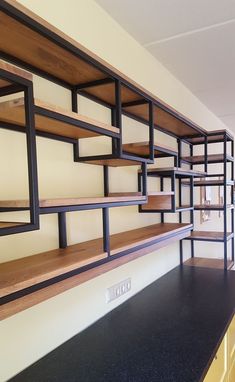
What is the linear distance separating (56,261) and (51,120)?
53cm

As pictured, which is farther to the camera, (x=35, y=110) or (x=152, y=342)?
(x=152, y=342)

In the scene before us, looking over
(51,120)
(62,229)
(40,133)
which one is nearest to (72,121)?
(51,120)

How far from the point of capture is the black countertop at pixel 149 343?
1.13m

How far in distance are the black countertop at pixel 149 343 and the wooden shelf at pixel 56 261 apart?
443 millimetres

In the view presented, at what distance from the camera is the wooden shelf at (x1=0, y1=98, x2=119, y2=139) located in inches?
34.3

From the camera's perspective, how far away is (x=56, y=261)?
1.08 m

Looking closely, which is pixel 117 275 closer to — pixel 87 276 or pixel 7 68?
pixel 87 276

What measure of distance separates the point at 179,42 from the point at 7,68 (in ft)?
5.24

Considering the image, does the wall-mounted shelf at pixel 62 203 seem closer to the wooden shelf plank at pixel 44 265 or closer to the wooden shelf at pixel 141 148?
the wooden shelf plank at pixel 44 265

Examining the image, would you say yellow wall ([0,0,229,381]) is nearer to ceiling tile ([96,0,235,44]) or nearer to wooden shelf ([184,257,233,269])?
ceiling tile ([96,0,235,44])

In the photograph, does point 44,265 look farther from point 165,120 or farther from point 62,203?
point 165,120

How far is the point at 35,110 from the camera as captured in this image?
2.86 ft

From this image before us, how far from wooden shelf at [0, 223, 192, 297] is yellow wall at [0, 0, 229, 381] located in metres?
0.07

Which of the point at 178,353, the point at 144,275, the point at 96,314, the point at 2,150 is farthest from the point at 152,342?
the point at 2,150
